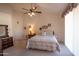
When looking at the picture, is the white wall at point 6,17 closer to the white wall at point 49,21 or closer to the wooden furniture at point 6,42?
the wooden furniture at point 6,42

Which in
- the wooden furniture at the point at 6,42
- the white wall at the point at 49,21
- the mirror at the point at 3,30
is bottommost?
the wooden furniture at the point at 6,42

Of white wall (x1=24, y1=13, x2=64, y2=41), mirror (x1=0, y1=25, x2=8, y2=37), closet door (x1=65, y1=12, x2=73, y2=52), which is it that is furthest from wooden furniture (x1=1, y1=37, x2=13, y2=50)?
closet door (x1=65, y1=12, x2=73, y2=52)

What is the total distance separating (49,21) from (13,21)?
0.92 m

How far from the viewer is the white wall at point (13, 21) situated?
2.69m

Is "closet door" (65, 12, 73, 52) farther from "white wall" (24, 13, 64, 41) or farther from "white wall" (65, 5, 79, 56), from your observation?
"white wall" (24, 13, 64, 41)

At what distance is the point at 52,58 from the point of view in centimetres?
179

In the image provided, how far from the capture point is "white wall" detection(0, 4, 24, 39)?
2.69 metres

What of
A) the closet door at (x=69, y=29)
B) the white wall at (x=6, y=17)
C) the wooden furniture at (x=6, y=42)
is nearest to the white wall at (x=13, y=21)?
the white wall at (x=6, y=17)

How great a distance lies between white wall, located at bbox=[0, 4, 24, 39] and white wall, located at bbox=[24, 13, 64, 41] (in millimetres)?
190

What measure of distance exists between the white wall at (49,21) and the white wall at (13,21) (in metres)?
0.19

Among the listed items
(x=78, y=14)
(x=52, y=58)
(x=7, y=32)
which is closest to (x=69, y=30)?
(x=78, y=14)

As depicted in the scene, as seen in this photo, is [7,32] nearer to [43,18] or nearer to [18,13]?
[18,13]

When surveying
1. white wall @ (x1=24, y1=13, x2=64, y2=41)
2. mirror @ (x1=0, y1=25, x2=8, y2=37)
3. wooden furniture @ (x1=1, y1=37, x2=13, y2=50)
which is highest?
white wall @ (x1=24, y1=13, x2=64, y2=41)

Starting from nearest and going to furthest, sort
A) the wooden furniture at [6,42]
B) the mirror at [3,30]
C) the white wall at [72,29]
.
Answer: the mirror at [3,30] < the wooden furniture at [6,42] < the white wall at [72,29]
